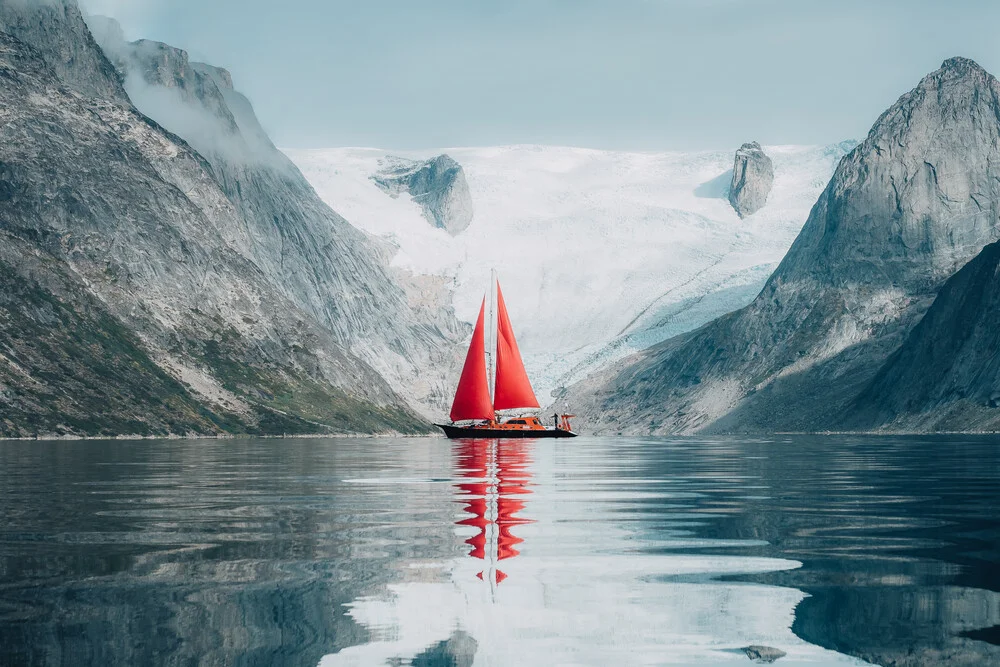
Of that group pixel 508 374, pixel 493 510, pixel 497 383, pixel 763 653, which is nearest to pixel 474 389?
pixel 497 383

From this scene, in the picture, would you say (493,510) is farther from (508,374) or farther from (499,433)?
(499,433)

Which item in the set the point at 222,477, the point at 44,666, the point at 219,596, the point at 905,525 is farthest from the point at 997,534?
the point at 222,477

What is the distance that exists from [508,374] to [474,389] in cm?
617

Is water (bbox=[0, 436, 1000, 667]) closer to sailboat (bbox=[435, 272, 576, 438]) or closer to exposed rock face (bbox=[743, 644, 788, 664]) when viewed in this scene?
exposed rock face (bbox=[743, 644, 788, 664])

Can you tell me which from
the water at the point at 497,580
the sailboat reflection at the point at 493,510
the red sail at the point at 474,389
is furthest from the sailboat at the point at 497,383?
the water at the point at 497,580

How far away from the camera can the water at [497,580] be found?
1742 cm

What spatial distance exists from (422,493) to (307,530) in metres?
16.2

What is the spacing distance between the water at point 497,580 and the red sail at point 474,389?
120 m

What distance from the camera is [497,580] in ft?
75.4

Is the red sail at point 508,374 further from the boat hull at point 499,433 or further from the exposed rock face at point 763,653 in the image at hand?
the exposed rock face at point 763,653

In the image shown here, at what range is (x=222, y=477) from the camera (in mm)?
61531

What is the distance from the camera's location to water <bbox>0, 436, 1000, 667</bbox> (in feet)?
57.2

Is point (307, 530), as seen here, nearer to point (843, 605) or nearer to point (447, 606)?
point (447, 606)

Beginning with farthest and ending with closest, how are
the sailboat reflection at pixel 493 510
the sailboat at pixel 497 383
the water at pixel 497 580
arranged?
the sailboat at pixel 497 383 < the sailboat reflection at pixel 493 510 < the water at pixel 497 580
